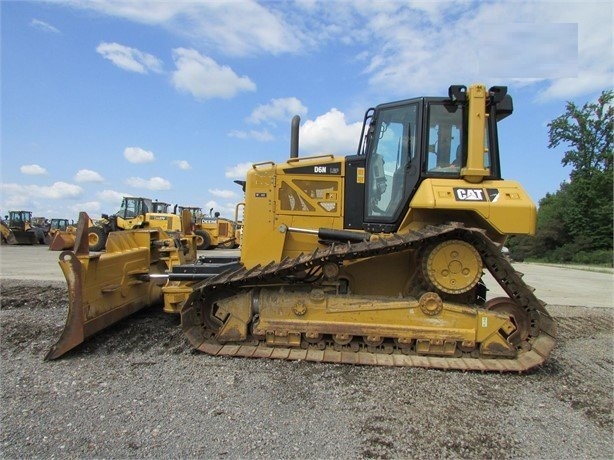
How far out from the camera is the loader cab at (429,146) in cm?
490

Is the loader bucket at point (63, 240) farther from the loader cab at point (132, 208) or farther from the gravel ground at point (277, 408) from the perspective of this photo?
the gravel ground at point (277, 408)

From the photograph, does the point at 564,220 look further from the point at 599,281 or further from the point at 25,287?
the point at 25,287

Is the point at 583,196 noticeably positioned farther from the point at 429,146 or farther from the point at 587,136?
the point at 429,146

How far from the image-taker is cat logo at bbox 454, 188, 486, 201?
459cm

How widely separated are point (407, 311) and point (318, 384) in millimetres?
1263

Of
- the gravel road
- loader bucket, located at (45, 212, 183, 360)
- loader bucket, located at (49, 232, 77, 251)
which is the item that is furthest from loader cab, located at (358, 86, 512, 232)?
loader bucket, located at (49, 232, 77, 251)

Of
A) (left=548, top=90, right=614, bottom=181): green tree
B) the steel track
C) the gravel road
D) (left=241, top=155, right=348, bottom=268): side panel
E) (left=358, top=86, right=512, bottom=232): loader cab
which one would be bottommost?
the gravel road

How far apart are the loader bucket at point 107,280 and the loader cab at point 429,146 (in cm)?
317

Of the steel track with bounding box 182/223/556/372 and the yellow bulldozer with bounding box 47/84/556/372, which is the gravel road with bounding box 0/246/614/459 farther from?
the yellow bulldozer with bounding box 47/84/556/372

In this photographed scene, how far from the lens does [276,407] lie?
11.2 feet

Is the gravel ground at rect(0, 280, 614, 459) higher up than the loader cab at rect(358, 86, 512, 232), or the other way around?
the loader cab at rect(358, 86, 512, 232)

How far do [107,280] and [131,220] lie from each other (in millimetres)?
18945

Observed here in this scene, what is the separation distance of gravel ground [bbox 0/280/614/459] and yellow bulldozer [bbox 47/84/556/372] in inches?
11.4

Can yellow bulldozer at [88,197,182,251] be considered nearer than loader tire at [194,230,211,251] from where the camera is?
Yes
